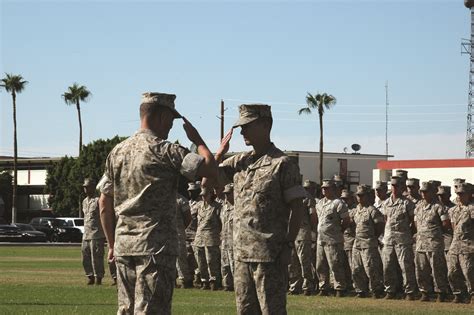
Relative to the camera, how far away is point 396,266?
23.1 metres

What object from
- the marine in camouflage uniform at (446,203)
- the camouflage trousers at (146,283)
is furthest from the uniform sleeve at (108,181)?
the marine in camouflage uniform at (446,203)

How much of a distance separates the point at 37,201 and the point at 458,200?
86.4 m

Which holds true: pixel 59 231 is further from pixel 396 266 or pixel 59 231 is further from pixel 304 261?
pixel 396 266

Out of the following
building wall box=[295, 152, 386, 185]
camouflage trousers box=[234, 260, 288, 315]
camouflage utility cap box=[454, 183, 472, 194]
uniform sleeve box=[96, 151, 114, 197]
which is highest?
building wall box=[295, 152, 386, 185]

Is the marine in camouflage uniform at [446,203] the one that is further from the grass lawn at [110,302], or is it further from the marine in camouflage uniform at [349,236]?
the marine in camouflage uniform at [349,236]

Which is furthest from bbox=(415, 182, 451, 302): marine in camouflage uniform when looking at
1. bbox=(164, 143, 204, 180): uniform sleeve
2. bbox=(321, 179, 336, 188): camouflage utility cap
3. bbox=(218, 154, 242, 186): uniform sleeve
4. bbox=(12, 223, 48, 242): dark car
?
bbox=(12, 223, 48, 242): dark car

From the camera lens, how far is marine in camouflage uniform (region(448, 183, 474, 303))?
2133 cm

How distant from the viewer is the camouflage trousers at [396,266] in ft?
74.1

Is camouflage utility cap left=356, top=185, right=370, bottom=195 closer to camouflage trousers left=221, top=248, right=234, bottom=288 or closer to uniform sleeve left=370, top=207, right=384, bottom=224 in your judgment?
uniform sleeve left=370, top=207, right=384, bottom=224

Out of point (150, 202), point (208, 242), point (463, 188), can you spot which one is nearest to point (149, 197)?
point (150, 202)

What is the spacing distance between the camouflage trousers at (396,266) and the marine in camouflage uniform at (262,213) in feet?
37.6

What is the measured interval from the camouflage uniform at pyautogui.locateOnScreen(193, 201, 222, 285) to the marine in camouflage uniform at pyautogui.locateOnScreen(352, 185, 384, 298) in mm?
3535

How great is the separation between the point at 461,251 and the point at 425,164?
37.0 m

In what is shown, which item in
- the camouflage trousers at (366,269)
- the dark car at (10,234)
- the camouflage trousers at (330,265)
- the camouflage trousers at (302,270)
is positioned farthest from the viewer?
the dark car at (10,234)
